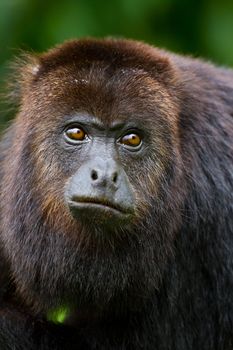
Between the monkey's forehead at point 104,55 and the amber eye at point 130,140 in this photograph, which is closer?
the amber eye at point 130,140

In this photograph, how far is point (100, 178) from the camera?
21.1 feet

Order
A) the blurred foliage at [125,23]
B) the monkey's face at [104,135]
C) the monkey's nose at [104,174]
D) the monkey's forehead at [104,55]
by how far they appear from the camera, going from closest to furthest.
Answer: the monkey's nose at [104,174], the monkey's face at [104,135], the monkey's forehead at [104,55], the blurred foliage at [125,23]

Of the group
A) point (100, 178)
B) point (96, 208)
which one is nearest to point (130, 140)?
point (100, 178)

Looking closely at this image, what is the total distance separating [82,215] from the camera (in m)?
6.59

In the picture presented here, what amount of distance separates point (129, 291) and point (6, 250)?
87 centimetres

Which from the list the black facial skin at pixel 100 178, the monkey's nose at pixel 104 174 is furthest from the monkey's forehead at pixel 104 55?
the monkey's nose at pixel 104 174

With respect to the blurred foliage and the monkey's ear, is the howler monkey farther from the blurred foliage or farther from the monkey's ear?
the blurred foliage

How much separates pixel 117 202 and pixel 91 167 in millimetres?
A: 251

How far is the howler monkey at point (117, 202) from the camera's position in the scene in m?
6.75

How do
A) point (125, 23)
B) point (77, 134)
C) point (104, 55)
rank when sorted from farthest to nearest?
point (125, 23) → point (104, 55) → point (77, 134)

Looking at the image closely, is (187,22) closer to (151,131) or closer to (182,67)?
(182,67)

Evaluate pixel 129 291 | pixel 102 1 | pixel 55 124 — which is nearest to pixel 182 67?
pixel 55 124

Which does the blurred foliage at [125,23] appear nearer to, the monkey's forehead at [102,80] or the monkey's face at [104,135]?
the monkey's forehead at [102,80]

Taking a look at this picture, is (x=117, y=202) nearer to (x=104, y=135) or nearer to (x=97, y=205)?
(x=97, y=205)
